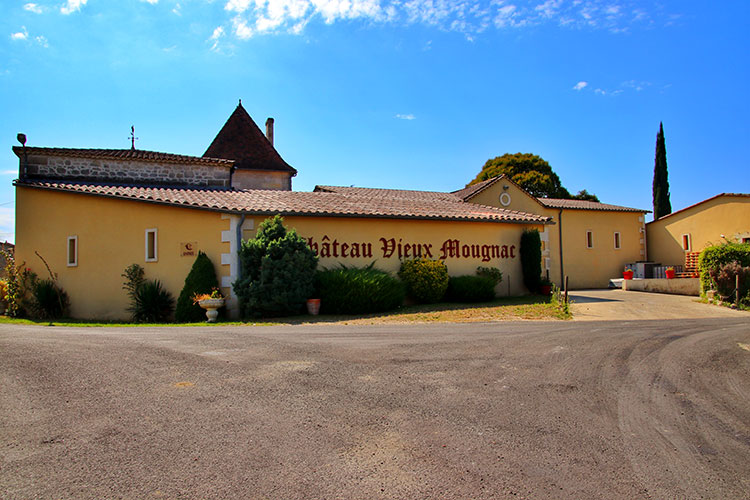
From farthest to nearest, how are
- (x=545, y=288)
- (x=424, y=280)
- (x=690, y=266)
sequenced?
(x=690, y=266), (x=545, y=288), (x=424, y=280)

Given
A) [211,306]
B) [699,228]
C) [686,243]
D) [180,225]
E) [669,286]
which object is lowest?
[669,286]

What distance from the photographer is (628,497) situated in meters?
2.98

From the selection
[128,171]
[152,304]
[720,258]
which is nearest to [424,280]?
[152,304]

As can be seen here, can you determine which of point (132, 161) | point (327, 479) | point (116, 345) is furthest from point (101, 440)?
point (132, 161)

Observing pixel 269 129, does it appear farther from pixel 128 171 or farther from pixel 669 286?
pixel 669 286

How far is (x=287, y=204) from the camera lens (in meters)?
15.3

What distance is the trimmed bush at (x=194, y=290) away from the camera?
1327 cm

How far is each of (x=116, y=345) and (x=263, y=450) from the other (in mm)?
4954

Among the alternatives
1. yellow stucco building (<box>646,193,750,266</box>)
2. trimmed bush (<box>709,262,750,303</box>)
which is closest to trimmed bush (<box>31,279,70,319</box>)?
trimmed bush (<box>709,262,750,303</box>)

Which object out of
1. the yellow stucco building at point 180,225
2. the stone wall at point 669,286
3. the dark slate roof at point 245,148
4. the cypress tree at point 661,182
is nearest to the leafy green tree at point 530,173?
the cypress tree at point 661,182

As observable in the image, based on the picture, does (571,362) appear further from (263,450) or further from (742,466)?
(263,450)

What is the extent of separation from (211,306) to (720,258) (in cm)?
1585

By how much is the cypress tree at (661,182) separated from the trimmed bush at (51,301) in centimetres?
3551

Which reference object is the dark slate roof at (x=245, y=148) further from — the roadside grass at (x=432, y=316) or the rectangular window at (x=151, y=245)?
the roadside grass at (x=432, y=316)
